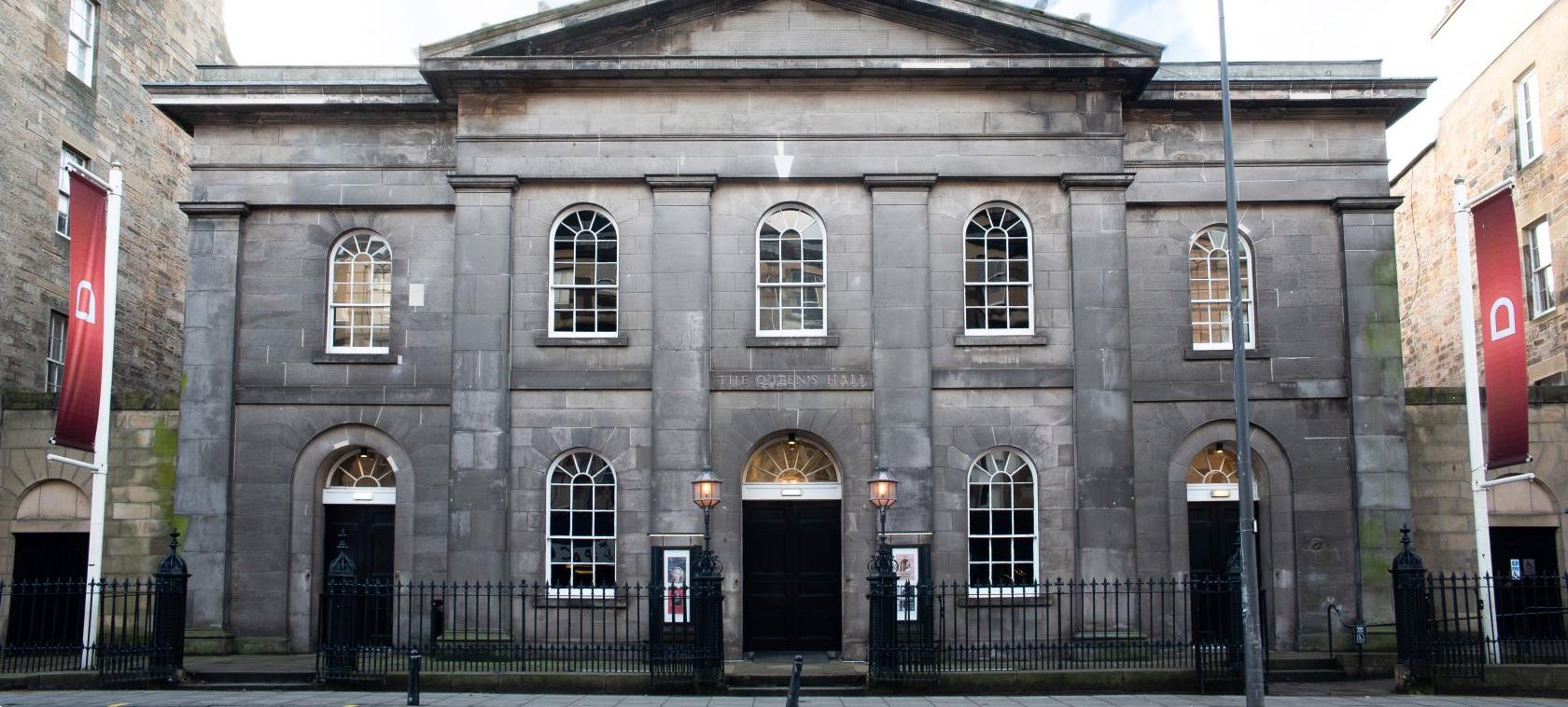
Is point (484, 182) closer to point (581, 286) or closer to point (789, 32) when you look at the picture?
point (581, 286)

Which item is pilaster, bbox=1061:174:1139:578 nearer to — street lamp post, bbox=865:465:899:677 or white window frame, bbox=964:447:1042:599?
white window frame, bbox=964:447:1042:599

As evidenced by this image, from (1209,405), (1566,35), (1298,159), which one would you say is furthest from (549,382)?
(1566,35)

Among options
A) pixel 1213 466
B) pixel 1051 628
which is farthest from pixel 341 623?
pixel 1213 466

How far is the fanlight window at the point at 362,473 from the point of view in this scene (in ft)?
75.8

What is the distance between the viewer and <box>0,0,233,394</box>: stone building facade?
2530 centimetres

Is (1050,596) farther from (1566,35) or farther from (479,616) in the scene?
(1566,35)

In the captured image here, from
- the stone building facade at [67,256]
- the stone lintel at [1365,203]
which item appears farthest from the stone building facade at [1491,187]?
the stone building facade at [67,256]

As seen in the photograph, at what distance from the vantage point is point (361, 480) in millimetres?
23156

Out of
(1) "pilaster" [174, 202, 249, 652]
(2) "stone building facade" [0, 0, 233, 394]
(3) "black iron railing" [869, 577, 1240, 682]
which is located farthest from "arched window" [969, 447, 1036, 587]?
(2) "stone building facade" [0, 0, 233, 394]

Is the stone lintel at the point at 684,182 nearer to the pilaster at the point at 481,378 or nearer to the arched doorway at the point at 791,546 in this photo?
the pilaster at the point at 481,378

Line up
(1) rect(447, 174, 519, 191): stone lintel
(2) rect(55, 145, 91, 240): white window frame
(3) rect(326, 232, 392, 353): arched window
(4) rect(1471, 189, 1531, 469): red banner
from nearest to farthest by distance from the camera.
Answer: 1. (4) rect(1471, 189, 1531, 469): red banner
2. (1) rect(447, 174, 519, 191): stone lintel
3. (3) rect(326, 232, 392, 353): arched window
4. (2) rect(55, 145, 91, 240): white window frame

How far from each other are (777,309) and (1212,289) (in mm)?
7546

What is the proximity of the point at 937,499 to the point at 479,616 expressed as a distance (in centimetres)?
758

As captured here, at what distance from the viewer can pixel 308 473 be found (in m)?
22.8
